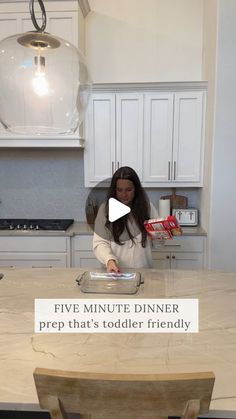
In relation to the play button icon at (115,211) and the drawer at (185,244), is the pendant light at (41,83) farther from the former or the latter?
the drawer at (185,244)

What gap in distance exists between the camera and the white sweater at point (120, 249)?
1722mm

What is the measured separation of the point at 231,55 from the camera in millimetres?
2584

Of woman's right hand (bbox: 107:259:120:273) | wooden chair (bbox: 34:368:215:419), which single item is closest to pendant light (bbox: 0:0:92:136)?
woman's right hand (bbox: 107:259:120:273)

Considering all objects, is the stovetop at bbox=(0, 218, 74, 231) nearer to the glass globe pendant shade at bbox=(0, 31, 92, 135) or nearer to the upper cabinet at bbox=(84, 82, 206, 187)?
the upper cabinet at bbox=(84, 82, 206, 187)

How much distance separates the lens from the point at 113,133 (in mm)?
2982

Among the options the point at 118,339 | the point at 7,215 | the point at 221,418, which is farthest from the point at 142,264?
the point at 7,215

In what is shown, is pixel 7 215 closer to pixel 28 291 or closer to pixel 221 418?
pixel 28 291

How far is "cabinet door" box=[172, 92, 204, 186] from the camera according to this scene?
2914 millimetres

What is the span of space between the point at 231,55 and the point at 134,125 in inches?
38.0

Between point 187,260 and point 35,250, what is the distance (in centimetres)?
135

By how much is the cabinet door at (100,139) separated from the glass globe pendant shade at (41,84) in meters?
1.51

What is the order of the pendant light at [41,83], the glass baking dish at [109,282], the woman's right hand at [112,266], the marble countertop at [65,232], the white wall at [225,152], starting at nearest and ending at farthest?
1. the pendant light at [41,83]
2. the glass baking dish at [109,282]
3. the woman's right hand at [112,266]
4. the white wall at [225,152]
5. the marble countertop at [65,232]

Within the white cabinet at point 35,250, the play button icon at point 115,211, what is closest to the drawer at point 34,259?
the white cabinet at point 35,250

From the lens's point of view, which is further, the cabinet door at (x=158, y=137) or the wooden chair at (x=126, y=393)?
the cabinet door at (x=158, y=137)
